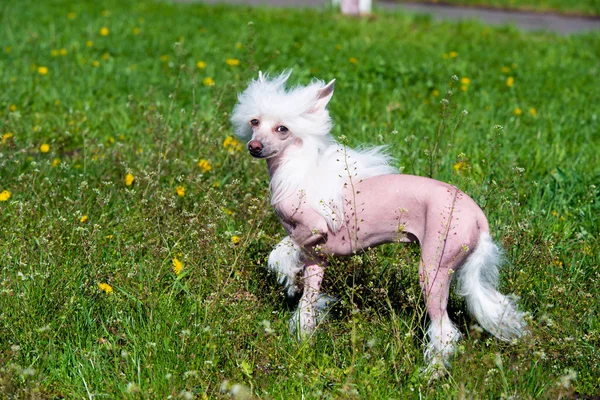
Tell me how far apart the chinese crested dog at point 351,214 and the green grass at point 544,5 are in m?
11.5

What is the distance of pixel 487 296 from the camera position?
3.02m

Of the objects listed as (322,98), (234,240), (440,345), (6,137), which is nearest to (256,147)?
(322,98)

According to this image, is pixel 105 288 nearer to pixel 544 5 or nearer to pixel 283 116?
pixel 283 116

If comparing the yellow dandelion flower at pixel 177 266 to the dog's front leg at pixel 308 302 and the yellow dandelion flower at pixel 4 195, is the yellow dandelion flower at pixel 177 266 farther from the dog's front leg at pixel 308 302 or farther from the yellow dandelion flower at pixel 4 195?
the yellow dandelion flower at pixel 4 195

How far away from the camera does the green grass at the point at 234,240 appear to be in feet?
9.72

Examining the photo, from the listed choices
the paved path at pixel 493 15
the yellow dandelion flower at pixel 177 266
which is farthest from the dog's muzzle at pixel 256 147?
the paved path at pixel 493 15

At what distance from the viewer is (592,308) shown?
130 inches

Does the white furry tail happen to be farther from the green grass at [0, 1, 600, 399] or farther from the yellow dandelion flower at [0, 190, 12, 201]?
the yellow dandelion flower at [0, 190, 12, 201]

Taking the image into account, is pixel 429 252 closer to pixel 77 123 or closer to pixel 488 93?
pixel 77 123

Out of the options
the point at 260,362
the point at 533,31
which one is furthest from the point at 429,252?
the point at 533,31

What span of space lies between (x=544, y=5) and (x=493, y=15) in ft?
4.87

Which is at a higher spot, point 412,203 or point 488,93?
point 412,203

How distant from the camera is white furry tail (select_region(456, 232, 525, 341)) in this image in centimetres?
299

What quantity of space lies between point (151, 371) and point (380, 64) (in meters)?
5.08
